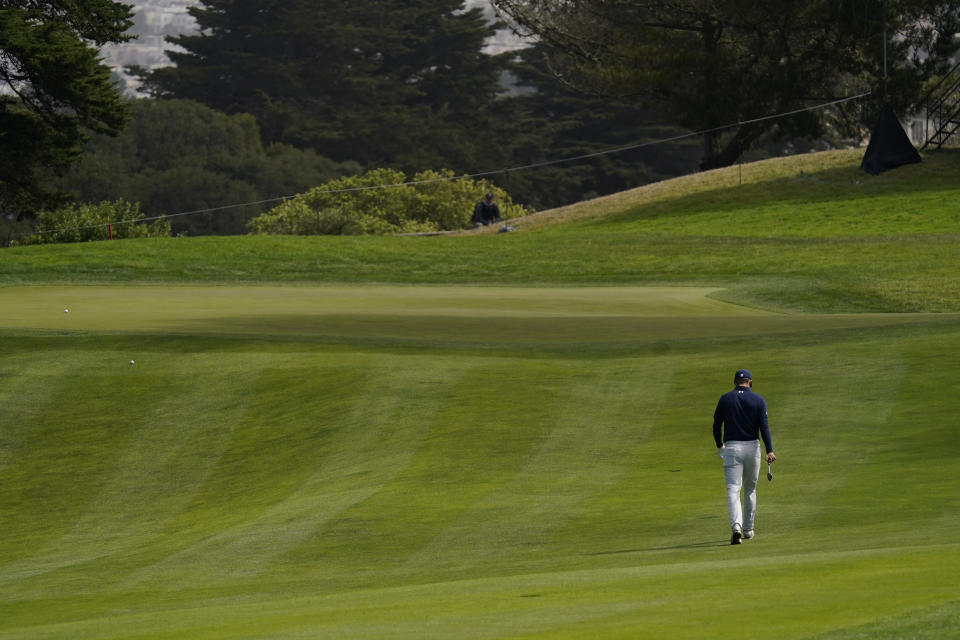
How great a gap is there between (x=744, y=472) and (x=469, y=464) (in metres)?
4.68

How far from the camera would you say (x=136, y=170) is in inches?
4788

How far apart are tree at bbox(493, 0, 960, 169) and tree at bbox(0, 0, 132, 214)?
89.9ft

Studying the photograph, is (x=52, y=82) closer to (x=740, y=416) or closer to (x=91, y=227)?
(x=91, y=227)

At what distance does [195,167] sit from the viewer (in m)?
120

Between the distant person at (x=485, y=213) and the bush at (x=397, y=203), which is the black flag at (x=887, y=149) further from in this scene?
the bush at (x=397, y=203)

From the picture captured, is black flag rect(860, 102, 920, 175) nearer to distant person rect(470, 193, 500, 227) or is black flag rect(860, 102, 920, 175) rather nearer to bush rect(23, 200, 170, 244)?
distant person rect(470, 193, 500, 227)

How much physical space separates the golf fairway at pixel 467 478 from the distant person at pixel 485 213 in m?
31.6

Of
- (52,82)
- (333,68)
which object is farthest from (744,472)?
(333,68)

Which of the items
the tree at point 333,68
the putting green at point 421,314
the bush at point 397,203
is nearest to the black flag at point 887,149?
the bush at point 397,203

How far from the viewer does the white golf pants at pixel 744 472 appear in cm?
1538

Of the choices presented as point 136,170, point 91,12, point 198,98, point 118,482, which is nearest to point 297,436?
point 118,482

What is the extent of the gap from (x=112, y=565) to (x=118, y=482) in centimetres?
436

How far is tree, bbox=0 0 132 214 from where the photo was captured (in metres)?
49.8

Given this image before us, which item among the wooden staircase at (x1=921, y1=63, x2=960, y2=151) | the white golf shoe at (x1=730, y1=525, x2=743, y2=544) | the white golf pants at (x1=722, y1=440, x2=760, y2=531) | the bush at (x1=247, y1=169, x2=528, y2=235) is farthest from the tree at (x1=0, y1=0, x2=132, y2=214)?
the white golf shoe at (x1=730, y1=525, x2=743, y2=544)
